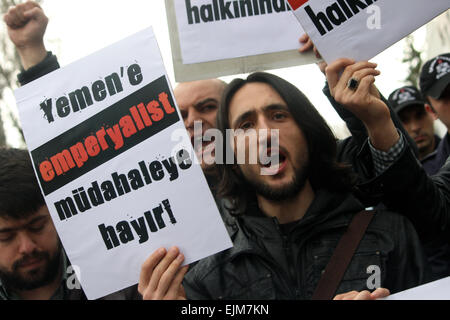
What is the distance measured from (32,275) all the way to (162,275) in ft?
2.09

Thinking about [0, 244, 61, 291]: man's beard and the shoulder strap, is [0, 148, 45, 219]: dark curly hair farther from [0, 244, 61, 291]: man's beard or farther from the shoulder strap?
the shoulder strap

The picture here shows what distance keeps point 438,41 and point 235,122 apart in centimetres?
736

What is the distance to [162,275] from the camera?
1811mm

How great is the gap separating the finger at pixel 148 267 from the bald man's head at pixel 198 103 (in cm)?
87

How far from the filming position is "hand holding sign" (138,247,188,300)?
5.87 feet

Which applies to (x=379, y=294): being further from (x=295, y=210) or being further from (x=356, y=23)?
(x=356, y=23)

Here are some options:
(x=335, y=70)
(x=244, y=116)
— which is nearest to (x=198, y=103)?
(x=244, y=116)

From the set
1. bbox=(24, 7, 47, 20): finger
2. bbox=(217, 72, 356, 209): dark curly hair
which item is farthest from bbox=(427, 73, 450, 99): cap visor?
bbox=(24, 7, 47, 20): finger

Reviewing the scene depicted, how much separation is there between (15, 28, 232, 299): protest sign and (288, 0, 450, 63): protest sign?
0.56 metres

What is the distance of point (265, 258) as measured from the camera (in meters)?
1.96

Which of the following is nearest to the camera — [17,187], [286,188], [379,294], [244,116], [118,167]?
[379,294]

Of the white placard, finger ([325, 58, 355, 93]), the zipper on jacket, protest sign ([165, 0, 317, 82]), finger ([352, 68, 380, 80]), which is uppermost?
protest sign ([165, 0, 317, 82])

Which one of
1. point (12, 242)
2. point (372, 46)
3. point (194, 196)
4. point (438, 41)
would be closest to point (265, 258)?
point (194, 196)

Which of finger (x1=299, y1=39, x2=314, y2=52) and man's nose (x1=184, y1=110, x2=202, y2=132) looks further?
man's nose (x1=184, y1=110, x2=202, y2=132)
